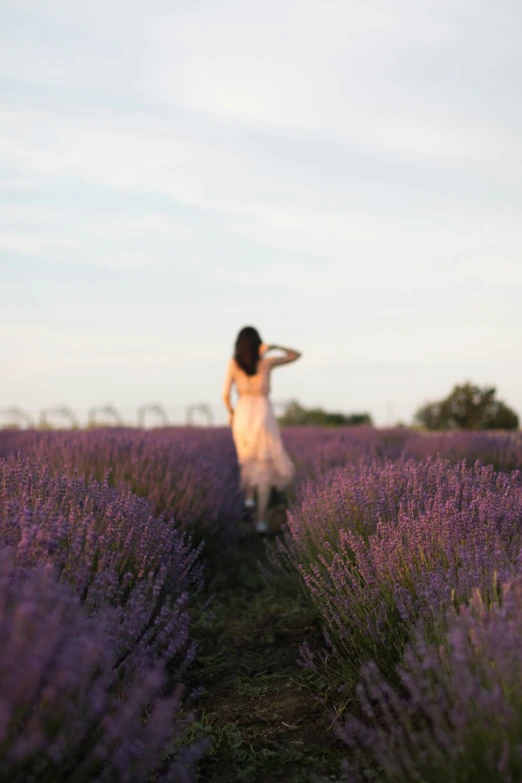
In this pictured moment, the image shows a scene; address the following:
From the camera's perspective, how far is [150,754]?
1598 millimetres

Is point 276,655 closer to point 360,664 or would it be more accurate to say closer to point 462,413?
point 360,664

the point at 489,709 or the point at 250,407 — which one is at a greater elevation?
the point at 250,407

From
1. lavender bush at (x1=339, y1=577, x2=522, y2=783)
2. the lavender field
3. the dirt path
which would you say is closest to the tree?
the lavender field

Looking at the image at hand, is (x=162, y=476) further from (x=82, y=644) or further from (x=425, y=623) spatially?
(x=82, y=644)

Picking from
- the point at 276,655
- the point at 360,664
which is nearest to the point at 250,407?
the point at 276,655

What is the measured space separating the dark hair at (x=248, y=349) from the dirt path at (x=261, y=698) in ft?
9.23

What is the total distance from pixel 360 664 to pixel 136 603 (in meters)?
1.32

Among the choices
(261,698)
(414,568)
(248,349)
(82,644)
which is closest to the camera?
(82,644)

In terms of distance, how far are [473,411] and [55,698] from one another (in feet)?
50.1

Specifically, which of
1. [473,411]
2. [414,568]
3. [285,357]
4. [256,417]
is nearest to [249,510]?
[256,417]

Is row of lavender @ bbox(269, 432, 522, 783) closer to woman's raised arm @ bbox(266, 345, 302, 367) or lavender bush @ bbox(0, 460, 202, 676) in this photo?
lavender bush @ bbox(0, 460, 202, 676)

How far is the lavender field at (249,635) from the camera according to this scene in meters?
1.66

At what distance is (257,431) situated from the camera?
7.52 m

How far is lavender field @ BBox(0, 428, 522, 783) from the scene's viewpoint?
1.66m
